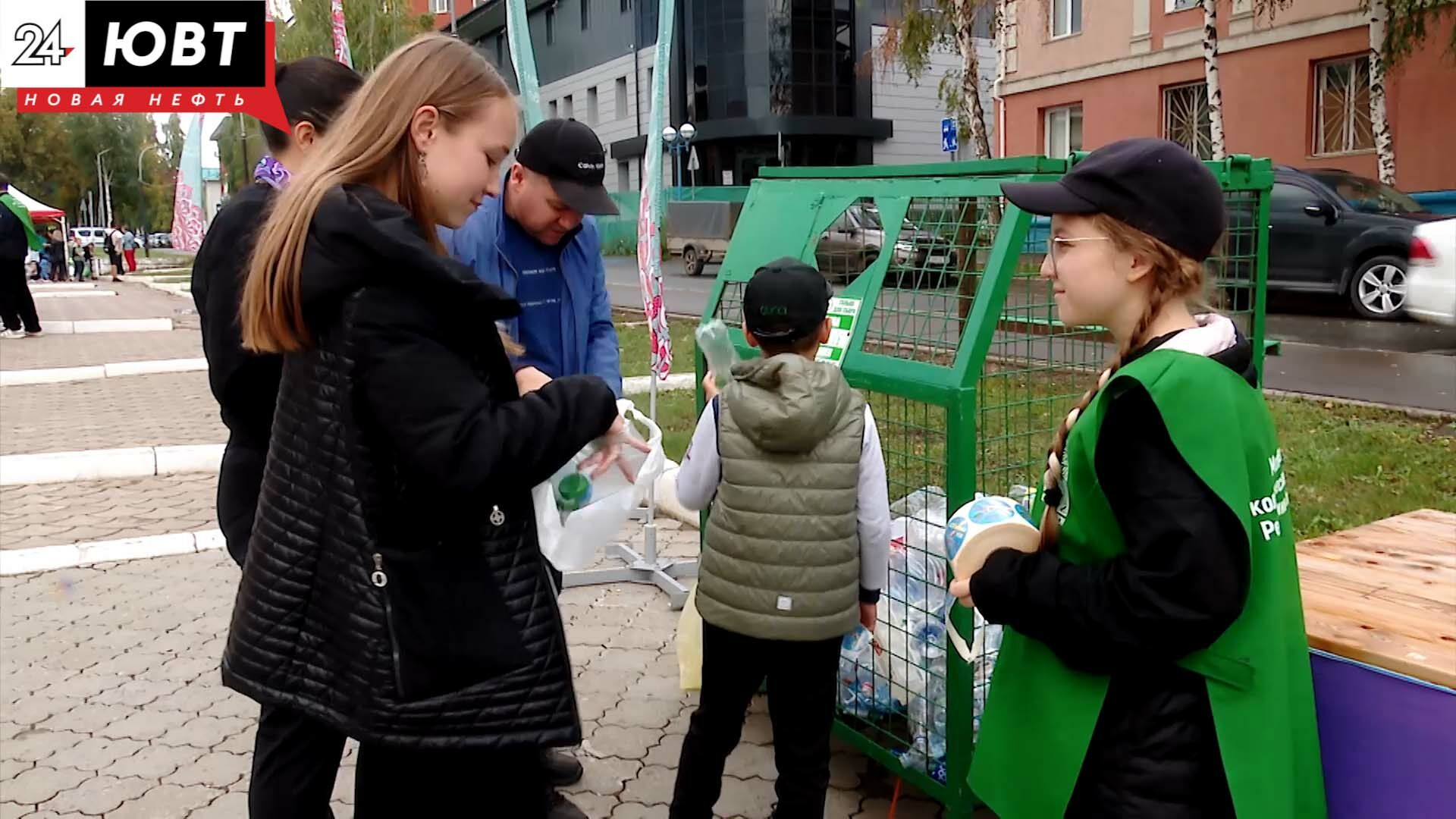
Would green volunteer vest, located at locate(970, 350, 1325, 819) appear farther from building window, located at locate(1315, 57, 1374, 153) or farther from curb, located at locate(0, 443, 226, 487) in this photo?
building window, located at locate(1315, 57, 1374, 153)

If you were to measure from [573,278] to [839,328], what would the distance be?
2.46 feet

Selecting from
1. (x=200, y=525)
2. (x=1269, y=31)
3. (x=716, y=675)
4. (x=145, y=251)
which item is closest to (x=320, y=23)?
(x=1269, y=31)

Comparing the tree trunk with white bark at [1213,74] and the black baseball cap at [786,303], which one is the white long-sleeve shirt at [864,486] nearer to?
the black baseball cap at [786,303]

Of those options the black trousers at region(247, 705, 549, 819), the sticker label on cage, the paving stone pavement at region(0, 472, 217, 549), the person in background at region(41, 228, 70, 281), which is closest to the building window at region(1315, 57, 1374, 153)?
the paving stone pavement at region(0, 472, 217, 549)

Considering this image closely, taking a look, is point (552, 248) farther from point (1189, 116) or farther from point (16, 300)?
point (1189, 116)

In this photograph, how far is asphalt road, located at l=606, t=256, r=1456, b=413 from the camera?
322 inches

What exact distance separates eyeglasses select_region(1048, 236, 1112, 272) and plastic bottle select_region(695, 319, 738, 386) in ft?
4.63

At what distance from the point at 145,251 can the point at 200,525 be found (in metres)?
74.7

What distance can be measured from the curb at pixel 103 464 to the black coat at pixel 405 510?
5.89 m

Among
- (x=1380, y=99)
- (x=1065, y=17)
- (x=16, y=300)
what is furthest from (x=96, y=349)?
(x=1065, y=17)

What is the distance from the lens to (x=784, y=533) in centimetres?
249

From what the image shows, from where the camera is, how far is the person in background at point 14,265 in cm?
1291

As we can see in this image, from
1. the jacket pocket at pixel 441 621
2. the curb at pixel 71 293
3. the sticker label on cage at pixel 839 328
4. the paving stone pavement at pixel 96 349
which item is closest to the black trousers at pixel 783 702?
the sticker label on cage at pixel 839 328

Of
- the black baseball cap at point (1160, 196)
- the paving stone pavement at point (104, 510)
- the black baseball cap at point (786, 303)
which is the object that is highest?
the black baseball cap at point (1160, 196)
